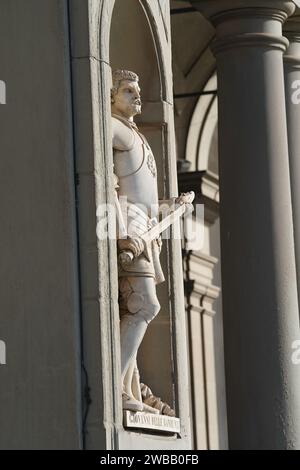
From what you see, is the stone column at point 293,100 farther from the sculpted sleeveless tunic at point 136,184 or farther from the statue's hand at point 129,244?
the statue's hand at point 129,244

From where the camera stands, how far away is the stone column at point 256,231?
18.6 m

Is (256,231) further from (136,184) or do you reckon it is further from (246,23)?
(136,184)

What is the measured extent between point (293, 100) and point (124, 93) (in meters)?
6.70

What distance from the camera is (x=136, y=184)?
1504 centimetres

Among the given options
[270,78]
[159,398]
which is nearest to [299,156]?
[270,78]

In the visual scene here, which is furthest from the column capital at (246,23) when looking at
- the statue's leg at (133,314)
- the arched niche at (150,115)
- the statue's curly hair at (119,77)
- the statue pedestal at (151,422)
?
the statue pedestal at (151,422)

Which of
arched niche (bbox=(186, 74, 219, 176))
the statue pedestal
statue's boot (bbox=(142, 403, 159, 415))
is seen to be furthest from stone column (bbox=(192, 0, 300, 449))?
arched niche (bbox=(186, 74, 219, 176))

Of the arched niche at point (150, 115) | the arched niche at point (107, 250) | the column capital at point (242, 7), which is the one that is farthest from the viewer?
the column capital at point (242, 7)

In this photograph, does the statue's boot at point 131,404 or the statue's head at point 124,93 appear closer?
the statue's boot at point 131,404

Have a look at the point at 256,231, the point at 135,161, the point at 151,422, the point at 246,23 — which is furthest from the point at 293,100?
the point at 151,422

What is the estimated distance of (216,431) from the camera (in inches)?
1129

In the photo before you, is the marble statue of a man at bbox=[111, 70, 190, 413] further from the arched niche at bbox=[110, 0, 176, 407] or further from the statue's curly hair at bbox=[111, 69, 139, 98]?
the arched niche at bbox=[110, 0, 176, 407]

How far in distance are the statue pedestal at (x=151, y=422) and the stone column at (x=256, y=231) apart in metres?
3.34
